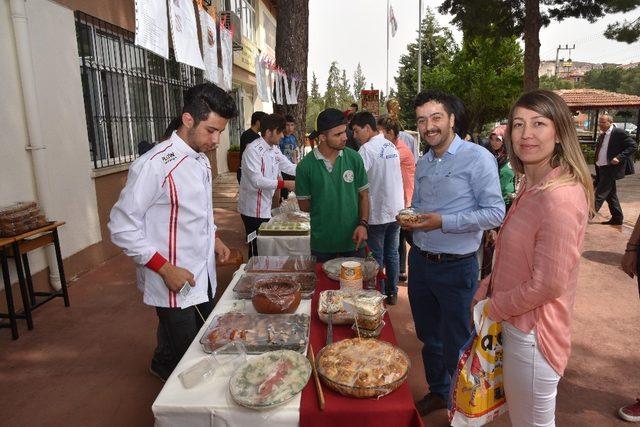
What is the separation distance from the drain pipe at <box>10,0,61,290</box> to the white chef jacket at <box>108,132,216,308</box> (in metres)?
3.16

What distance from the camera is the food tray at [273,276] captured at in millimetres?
2443

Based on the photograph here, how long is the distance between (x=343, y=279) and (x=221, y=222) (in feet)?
21.9

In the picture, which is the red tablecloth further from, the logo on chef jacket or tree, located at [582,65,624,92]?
tree, located at [582,65,624,92]

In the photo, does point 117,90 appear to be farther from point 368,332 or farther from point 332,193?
point 368,332

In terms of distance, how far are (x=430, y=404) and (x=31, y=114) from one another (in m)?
4.79

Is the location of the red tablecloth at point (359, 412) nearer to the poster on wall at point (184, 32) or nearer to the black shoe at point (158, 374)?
the black shoe at point (158, 374)

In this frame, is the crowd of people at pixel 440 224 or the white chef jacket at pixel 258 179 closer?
the crowd of people at pixel 440 224

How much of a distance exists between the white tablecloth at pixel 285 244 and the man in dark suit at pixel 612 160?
668 cm

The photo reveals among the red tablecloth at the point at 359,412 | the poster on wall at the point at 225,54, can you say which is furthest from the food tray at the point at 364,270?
the poster on wall at the point at 225,54

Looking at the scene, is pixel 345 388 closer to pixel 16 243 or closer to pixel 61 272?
pixel 16 243

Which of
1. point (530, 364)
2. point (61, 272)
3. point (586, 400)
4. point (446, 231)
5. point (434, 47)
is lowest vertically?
point (586, 400)

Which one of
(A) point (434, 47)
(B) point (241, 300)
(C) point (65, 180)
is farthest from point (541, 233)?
(A) point (434, 47)

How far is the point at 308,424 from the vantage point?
1.52 m

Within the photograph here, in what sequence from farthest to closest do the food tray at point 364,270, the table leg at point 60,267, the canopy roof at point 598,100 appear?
the canopy roof at point 598,100
the table leg at point 60,267
the food tray at point 364,270
